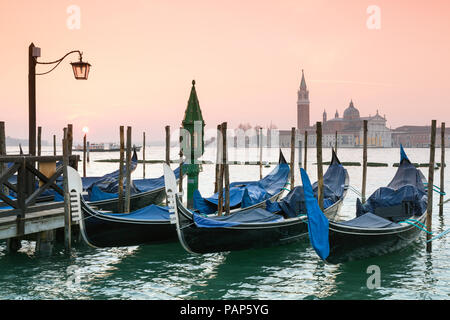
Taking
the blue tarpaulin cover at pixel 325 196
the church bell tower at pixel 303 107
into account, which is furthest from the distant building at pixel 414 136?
the blue tarpaulin cover at pixel 325 196

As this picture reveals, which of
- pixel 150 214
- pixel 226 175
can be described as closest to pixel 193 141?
pixel 226 175

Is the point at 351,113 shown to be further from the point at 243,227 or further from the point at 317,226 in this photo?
Answer: the point at 317,226

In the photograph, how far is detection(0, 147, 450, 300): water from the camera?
5914 mm

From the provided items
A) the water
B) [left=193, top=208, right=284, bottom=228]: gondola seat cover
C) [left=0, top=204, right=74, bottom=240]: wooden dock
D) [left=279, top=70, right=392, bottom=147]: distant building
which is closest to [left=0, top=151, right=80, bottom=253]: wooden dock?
[left=0, top=204, right=74, bottom=240]: wooden dock

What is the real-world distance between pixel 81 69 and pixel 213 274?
366cm

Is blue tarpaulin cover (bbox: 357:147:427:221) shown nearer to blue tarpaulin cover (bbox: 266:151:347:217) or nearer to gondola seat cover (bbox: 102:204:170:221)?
blue tarpaulin cover (bbox: 266:151:347:217)

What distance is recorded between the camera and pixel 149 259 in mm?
7492

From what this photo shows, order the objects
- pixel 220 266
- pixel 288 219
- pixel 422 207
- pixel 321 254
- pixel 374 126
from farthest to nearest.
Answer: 1. pixel 374 126
2. pixel 422 207
3. pixel 288 219
4. pixel 220 266
5. pixel 321 254
